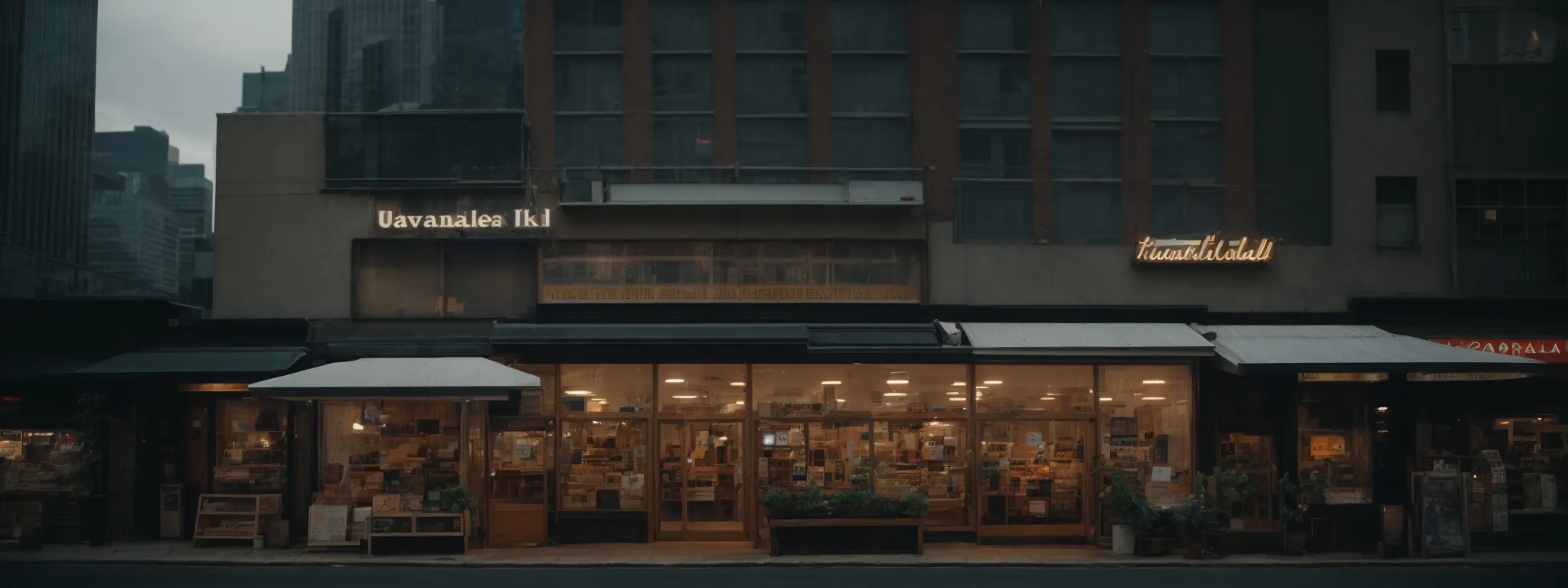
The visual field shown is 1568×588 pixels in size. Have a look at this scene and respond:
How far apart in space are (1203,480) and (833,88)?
388 inches

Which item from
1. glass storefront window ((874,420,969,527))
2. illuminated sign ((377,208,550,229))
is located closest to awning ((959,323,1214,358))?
glass storefront window ((874,420,969,527))

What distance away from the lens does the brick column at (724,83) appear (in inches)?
906

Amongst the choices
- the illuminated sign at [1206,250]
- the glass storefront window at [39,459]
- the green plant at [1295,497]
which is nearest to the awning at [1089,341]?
the illuminated sign at [1206,250]

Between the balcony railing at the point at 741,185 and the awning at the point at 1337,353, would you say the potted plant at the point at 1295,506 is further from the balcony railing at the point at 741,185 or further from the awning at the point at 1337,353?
the balcony railing at the point at 741,185

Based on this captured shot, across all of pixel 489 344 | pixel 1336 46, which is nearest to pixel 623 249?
pixel 489 344

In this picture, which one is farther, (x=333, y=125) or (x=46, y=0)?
(x=46, y=0)

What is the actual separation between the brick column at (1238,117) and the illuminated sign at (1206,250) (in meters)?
0.67

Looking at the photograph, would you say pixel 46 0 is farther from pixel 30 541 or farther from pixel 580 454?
pixel 580 454

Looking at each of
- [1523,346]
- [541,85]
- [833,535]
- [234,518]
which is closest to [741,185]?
[541,85]

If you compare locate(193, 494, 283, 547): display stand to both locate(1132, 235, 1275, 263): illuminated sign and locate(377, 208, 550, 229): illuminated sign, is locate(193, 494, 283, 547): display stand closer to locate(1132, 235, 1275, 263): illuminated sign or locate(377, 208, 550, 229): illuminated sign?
locate(377, 208, 550, 229): illuminated sign

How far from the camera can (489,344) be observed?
2177 centimetres

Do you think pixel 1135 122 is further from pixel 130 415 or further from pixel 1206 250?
pixel 130 415

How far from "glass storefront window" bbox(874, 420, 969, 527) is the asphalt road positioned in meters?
3.11

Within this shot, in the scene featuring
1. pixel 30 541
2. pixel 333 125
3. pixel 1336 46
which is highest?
pixel 1336 46
